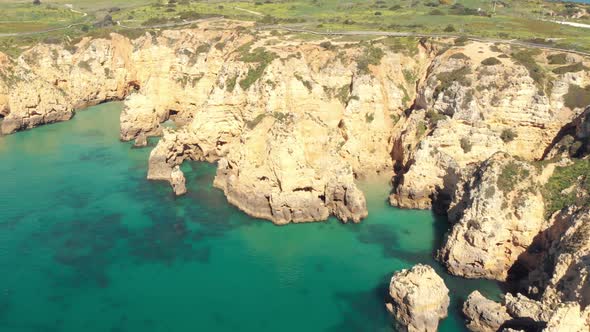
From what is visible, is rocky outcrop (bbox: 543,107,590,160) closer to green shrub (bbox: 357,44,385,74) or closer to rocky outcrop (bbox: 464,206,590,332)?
rocky outcrop (bbox: 464,206,590,332)

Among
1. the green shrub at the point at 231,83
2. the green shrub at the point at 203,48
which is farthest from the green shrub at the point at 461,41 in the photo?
the green shrub at the point at 203,48

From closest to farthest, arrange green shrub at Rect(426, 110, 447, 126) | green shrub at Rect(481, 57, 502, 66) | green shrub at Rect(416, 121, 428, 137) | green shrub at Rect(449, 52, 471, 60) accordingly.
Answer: green shrub at Rect(426, 110, 447, 126) → green shrub at Rect(416, 121, 428, 137) → green shrub at Rect(481, 57, 502, 66) → green shrub at Rect(449, 52, 471, 60)

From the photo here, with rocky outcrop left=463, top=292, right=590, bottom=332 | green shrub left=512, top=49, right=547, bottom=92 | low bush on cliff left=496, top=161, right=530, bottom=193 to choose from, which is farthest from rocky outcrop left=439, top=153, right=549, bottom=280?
green shrub left=512, top=49, right=547, bottom=92

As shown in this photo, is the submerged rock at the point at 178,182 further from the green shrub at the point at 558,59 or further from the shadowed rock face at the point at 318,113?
the green shrub at the point at 558,59

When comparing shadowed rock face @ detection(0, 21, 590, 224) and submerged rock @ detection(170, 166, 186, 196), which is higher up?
shadowed rock face @ detection(0, 21, 590, 224)

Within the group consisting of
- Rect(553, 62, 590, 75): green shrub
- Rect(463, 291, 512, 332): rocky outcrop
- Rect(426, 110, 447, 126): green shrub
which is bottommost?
Rect(463, 291, 512, 332): rocky outcrop

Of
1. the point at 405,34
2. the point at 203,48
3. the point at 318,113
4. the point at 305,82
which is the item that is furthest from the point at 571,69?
the point at 203,48

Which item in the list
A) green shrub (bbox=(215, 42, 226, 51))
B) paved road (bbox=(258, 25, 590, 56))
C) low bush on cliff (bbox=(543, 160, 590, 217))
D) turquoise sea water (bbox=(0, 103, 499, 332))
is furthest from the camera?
green shrub (bbox=(215, 42, 226, 51))
